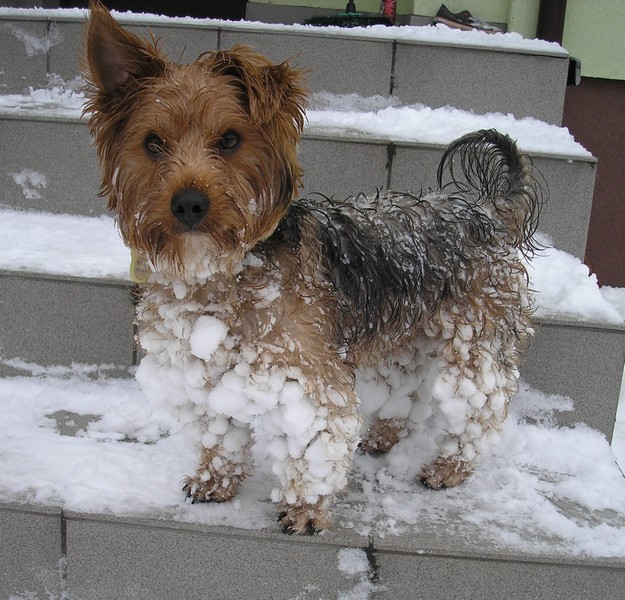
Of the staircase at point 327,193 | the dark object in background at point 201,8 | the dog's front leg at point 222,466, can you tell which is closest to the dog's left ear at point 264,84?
the staircase at point 327,193

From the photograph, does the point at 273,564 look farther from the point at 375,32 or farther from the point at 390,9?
the point at 390,9

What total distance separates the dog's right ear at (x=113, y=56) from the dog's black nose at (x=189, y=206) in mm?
416

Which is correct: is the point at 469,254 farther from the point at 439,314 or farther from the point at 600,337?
the point at 600,337

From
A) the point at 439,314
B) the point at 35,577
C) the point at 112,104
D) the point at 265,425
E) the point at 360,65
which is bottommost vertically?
the point at 35,577

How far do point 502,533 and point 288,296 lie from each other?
109 cm

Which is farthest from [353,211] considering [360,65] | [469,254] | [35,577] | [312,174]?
[360,65]

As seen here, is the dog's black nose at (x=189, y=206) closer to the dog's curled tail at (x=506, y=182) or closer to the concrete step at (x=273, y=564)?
the concrete step at (x=273, y=564)

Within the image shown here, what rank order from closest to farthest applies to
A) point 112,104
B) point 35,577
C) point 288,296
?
point 112,104
point 288,296
point 35,577

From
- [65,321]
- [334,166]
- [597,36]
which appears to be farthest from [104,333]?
[597,36]

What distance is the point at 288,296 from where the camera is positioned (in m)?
2.21

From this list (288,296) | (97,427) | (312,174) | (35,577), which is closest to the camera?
(288,296)

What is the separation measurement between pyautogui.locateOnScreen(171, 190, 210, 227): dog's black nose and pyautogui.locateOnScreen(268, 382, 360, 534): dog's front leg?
1.92 feet

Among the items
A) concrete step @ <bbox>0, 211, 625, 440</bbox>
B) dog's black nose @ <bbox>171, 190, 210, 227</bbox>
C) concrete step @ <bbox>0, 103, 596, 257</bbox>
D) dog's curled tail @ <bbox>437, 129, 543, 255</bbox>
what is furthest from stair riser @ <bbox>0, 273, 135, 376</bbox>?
dog's curled tail @ <bbox>437, 129, 543, 255</bbox>

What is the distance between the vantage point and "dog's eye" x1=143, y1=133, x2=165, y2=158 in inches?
77.2
